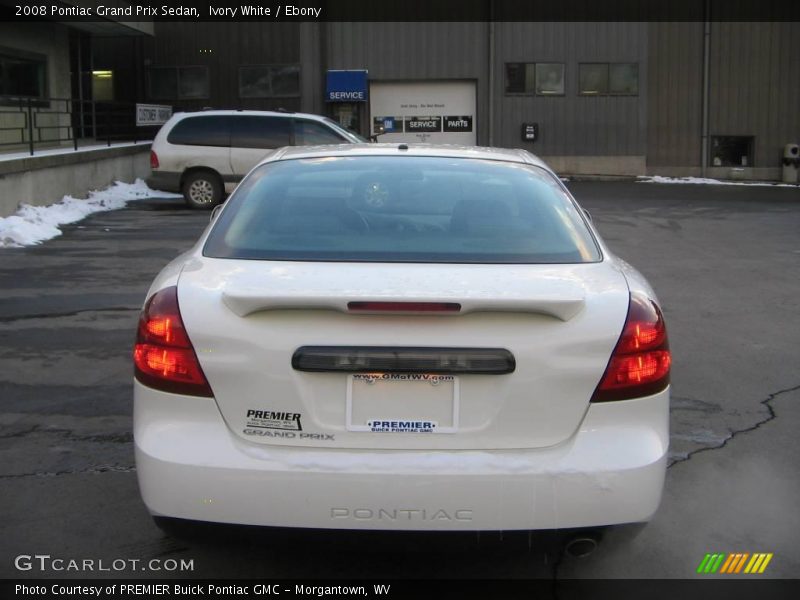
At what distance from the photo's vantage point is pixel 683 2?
89.4 ft

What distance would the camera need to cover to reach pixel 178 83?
27.7 meters

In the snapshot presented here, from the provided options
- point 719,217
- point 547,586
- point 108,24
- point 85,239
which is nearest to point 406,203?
point 547,586

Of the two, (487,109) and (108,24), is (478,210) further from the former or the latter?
(487,109)

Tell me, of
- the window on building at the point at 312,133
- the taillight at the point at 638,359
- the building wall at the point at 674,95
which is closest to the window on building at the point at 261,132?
the window on building at the point at 312,133

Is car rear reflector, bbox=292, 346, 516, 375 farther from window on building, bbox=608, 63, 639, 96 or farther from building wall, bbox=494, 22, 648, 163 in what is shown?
window on building, bbox=608, 63, 639, 96

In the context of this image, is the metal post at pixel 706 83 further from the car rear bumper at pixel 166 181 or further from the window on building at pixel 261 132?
the car rear bumper at pixel 166 181

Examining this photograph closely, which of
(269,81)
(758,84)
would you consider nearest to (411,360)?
(269,81)

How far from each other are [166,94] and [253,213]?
25207 millimetres

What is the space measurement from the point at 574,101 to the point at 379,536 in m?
25.5

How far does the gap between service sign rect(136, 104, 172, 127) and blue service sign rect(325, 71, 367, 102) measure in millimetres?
4484

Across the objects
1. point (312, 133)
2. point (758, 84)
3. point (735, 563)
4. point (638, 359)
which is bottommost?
point (735, 563)

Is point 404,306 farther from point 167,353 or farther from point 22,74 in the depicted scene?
point 22,74

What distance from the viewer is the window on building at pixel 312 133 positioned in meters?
18.2

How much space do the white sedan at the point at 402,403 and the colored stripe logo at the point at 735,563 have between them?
0.81 meters
